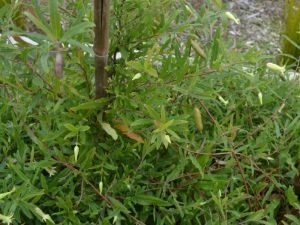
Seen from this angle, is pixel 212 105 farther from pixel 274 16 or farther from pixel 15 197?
pixel 274 16

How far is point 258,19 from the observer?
3.72 metres

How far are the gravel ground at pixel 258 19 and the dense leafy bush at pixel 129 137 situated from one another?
7.46 ft

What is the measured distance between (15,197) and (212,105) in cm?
54

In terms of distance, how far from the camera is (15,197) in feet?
3.07

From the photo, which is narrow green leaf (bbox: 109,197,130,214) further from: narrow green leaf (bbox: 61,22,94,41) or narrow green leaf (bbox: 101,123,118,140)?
narrow green leaf (bbox: 61,22,94,41)

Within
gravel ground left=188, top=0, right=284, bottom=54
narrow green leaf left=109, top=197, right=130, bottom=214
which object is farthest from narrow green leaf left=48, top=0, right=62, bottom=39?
gravel ground left=188, top=0, right=284, bottom=54

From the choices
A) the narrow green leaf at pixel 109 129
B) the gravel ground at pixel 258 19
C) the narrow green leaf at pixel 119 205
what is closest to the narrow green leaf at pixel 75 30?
the narrow green leaf at pixel 109 129

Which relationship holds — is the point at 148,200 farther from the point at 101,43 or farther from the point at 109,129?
the point at 101,43

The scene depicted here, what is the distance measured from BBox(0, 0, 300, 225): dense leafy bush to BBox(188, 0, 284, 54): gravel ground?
2.27 meters

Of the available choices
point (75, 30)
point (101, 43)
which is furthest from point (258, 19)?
point (75, 30)

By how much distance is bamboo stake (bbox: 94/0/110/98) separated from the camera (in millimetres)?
916

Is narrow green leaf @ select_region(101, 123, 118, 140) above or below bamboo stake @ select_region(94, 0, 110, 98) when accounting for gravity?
below

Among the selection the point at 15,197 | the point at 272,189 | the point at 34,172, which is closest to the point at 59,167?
the point at 34,172

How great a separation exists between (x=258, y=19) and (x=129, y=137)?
282cm
